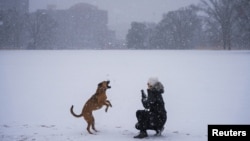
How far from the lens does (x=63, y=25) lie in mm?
88188

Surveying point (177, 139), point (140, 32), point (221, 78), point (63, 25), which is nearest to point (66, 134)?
point (177, 139)

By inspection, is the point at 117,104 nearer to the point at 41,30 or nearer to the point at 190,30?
the point at 190,30

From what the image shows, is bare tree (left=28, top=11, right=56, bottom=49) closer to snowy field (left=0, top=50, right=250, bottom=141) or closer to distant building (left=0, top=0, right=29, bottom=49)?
distant building (left=0, top=0, right=29, bottom=49)

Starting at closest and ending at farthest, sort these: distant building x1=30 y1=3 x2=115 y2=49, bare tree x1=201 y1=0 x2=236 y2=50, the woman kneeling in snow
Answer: the woman kneeling in snow → bare tree x1=201 y1=0 x2=236 y2=50 → distant building x1=30 y1=3 x2=115 y2=49

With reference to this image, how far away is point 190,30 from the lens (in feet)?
198

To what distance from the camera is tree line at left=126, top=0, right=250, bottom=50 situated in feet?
157

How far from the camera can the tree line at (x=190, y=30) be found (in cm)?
4791

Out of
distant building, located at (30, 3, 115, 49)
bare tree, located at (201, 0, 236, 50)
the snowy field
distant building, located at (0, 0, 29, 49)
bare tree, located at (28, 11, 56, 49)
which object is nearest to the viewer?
the snowy field

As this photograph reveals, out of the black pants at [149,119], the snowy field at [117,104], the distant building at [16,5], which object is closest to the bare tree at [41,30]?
the distant building at [16,5]

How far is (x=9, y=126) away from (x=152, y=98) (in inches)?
119

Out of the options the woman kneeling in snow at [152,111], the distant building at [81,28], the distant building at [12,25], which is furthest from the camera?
the distant building at [81,28]

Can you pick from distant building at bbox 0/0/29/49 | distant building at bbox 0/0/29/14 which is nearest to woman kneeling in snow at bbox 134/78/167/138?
distant building at bbox 0/0/29/49

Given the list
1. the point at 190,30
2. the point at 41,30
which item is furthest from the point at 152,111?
the point at 41,30

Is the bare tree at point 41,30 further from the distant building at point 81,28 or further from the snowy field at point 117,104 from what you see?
the snowy field at point 117,104
